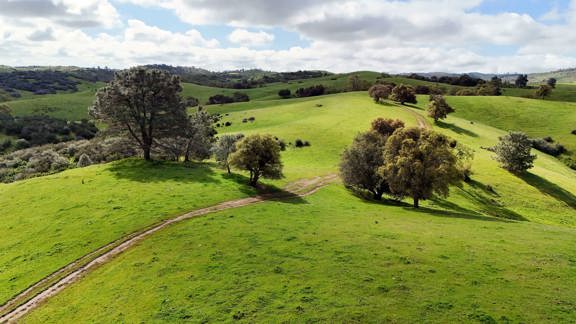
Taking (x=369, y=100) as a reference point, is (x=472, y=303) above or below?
below

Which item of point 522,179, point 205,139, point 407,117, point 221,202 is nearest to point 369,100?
point 407,117


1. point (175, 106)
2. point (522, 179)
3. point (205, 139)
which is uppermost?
point (175, 106)

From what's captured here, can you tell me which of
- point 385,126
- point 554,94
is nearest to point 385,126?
point 385,126

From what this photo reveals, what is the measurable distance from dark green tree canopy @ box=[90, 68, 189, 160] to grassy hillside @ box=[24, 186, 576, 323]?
30.7m

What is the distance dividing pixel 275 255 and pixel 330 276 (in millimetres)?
5085

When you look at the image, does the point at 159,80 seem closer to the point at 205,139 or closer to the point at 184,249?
the point at 205,139

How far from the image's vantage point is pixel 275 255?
87.2 feet

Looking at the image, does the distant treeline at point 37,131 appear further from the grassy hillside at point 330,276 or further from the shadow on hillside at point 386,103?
the shadow on hillside at point 386,103

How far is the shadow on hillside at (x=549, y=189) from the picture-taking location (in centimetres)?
5941

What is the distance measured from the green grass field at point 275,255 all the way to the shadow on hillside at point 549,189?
6217mm

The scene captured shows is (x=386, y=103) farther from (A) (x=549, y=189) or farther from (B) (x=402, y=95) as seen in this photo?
(A) (x=549, y=189)

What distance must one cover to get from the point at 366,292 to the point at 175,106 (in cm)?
4899

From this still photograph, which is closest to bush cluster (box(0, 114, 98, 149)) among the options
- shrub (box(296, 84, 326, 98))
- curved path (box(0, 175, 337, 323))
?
curved path (box(0, 175, 337, 323))

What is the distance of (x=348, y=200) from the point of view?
161ft
